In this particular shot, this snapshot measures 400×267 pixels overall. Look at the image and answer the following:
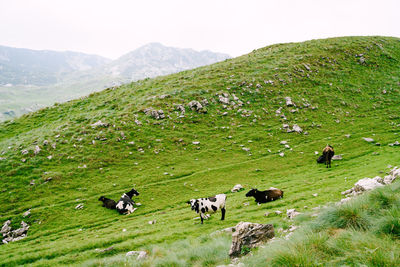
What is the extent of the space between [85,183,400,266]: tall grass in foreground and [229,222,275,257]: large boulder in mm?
565

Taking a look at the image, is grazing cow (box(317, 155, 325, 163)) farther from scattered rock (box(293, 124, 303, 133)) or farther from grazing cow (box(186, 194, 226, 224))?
grazing cow (box(186, 194, 226, 224))

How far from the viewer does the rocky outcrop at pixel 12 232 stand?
19.6m

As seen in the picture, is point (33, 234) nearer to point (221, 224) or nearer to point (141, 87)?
point (221, 224)

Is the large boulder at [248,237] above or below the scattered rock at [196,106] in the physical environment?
Result: below

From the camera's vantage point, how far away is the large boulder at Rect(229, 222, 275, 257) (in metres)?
8.27

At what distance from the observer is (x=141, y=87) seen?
178ft

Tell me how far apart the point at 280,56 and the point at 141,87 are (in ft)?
132

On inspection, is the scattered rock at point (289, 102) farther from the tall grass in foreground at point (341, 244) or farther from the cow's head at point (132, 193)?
the tall grass in foreground at point (341, 244)

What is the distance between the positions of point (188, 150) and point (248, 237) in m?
25.7

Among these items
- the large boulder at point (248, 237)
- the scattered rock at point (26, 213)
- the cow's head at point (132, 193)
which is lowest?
the cow's head at point (132, 193)

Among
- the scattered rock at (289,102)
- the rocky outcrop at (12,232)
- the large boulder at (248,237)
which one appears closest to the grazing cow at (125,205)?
the rocky outcrop at (12,232)

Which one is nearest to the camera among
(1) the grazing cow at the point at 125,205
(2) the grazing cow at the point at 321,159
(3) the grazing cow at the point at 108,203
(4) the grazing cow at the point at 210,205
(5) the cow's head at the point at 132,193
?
(4) the grazing cow at the point at 210,205

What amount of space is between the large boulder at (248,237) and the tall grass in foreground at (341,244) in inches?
22.2

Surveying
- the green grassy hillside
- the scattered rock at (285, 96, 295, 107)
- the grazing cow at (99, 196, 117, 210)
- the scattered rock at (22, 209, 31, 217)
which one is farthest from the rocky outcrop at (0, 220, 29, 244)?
the scattered rock at (285, 96, 295, 107)
